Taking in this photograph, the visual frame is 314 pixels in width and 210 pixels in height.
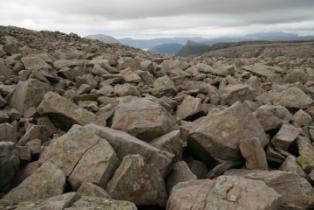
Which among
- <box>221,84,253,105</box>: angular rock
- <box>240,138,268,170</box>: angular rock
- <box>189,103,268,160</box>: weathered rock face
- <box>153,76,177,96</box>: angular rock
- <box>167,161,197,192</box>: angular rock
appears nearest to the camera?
<box>167,161,197,192</box>: angular rock

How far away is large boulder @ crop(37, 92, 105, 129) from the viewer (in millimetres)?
12750

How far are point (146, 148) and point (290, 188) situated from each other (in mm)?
3487

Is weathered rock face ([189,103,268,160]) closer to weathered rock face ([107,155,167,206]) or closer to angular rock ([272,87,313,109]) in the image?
weathered rock face ([107,155,167,206])

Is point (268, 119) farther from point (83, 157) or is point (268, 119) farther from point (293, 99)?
point (83, 157)

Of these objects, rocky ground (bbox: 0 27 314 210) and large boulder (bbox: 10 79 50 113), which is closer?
rocky ground (bbox: 0 27 314 210)

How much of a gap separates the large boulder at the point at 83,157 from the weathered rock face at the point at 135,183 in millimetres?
306

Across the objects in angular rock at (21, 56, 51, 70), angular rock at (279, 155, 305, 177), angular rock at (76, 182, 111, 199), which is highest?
angular rock at (21, 56, 51, 70)

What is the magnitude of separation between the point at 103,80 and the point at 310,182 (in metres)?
11.5

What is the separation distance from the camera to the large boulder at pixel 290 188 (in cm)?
932

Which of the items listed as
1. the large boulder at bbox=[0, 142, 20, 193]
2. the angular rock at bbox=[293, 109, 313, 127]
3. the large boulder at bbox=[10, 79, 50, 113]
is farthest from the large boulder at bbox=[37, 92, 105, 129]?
the angular rock at bbox=[293, 109, 313, 127]

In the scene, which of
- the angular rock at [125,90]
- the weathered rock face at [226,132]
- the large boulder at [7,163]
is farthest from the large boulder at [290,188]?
the angular rock at [125,90]

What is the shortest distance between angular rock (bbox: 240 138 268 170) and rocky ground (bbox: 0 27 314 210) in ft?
0.09

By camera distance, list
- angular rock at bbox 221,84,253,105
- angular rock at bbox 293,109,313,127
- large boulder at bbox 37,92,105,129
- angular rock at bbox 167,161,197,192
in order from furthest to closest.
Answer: angular rock at bbox 221,84,253,105
angular rock at bbox 293,109,313,127
large boulder at bbox 37,92,105,129
angular rock at bbox 167,161,197,192

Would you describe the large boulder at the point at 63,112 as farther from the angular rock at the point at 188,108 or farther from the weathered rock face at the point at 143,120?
the angular rock at the point at 188,108
